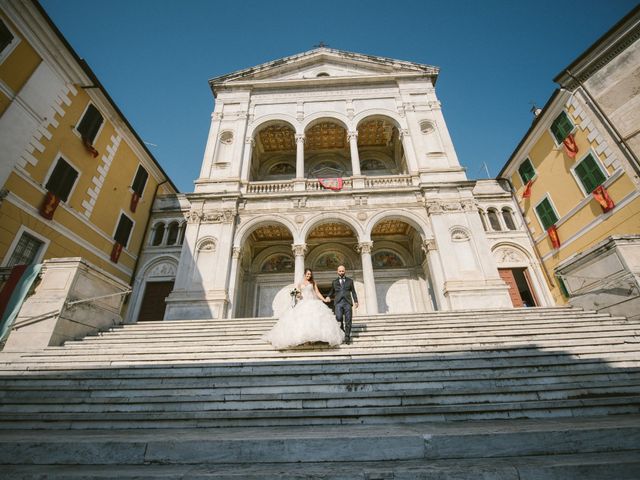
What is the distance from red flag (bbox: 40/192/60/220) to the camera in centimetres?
1126

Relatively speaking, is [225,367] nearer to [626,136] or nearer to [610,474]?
[610,474]

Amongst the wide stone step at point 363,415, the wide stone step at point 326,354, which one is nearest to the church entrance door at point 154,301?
the wide stone step at point 326,354

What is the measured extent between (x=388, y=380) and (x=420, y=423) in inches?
37.9

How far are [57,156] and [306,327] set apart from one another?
529 inches

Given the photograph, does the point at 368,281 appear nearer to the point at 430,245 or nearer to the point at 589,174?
the point at 430,245

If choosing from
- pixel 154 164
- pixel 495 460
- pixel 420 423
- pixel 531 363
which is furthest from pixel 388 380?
pixel 154 164

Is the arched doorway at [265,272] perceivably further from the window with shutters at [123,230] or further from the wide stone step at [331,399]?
the wide stone step at [331,399]

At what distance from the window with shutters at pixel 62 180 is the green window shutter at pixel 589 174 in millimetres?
23077

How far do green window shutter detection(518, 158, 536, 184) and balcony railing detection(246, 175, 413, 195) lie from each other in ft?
24.7

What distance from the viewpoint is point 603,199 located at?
12.1 meters

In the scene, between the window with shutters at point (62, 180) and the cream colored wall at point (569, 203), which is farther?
the window with shutters at point (62, 180)

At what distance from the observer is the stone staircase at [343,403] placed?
108 inches

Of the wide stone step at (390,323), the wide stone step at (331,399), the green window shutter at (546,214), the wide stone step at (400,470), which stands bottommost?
the wide stone step at (400,470)

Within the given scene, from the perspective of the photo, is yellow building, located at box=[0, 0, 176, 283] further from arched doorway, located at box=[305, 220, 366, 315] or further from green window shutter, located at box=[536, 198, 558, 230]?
green window shutter, located at box=[536, 198, 558, 230]
